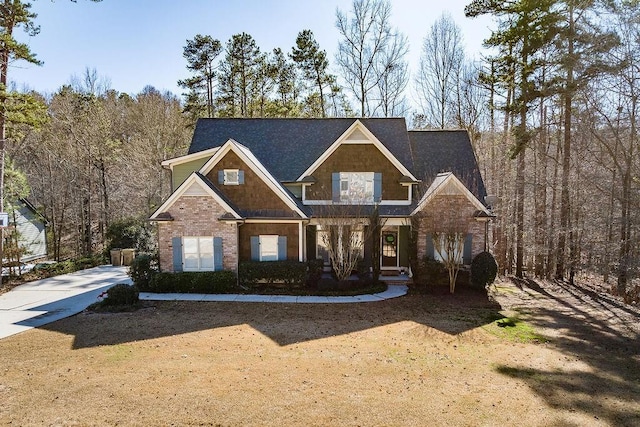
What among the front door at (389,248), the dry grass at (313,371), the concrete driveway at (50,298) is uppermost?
the front door at (389,248)

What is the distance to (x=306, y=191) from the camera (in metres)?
19.5

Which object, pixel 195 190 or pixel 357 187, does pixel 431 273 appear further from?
pixel 195 190

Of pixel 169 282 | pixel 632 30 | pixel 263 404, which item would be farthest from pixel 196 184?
pixel 632 30

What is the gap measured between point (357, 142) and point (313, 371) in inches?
512

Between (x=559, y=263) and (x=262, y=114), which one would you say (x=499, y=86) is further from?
(x=262, y=114)

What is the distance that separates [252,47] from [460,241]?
26.9 metres

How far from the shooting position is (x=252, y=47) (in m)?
34.0

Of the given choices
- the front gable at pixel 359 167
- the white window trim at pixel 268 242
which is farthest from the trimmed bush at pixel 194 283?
the front gable at pixel 359 167

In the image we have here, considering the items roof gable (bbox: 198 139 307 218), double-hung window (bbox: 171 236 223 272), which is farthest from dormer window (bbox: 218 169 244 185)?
double-hung window (bbox: 171 236 223 272)

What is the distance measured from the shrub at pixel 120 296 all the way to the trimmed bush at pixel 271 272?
14.2 feet

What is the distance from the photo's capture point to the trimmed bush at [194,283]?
52.3 feet

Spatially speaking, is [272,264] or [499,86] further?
[499,86]

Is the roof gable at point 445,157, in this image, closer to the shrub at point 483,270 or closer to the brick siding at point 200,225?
the shrub at point 483,270

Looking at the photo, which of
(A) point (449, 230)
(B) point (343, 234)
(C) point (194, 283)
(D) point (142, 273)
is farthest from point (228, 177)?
(A) point (449, 230)
